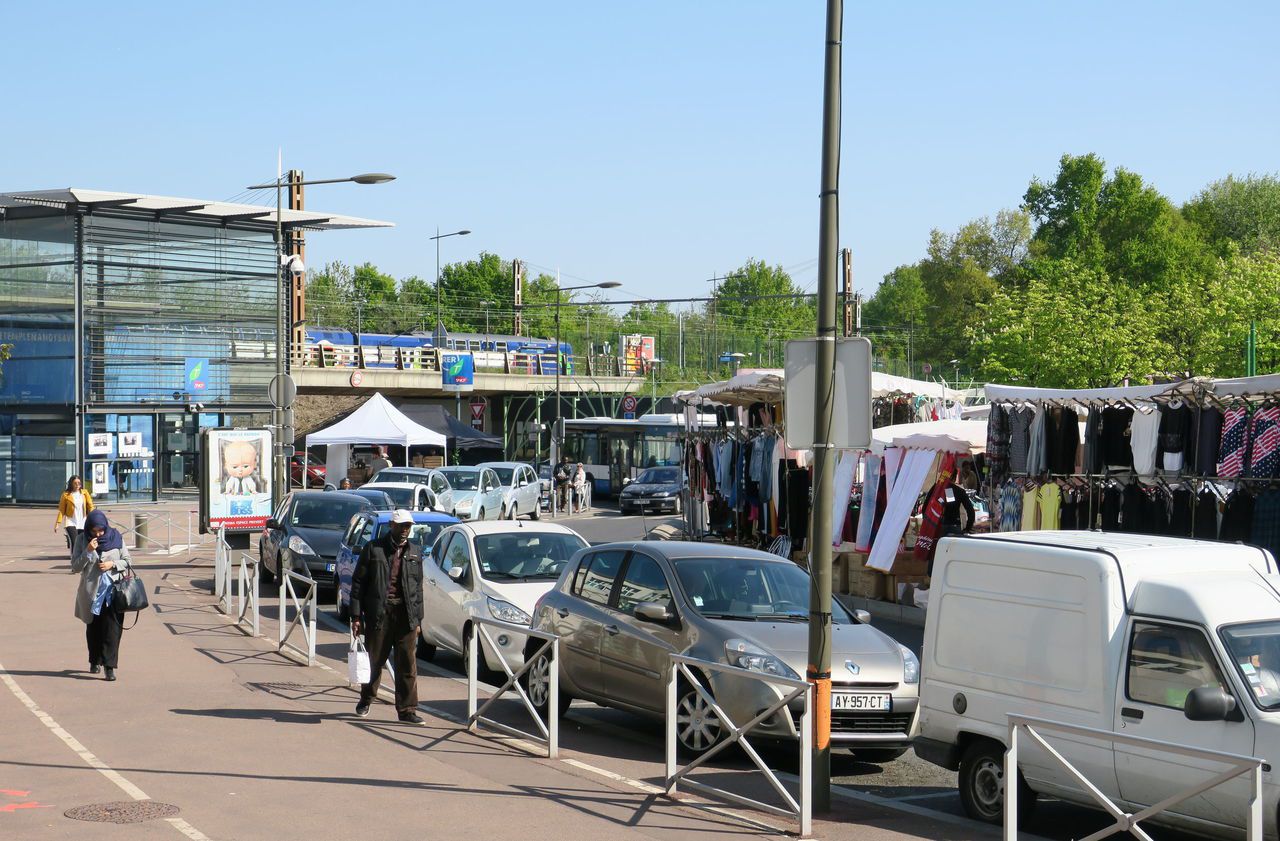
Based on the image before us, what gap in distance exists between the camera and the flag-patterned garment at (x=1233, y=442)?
1308cm

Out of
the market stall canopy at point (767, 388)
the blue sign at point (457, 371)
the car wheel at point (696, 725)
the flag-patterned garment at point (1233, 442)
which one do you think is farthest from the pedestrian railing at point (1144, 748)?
the blue sign at point (457, 371)

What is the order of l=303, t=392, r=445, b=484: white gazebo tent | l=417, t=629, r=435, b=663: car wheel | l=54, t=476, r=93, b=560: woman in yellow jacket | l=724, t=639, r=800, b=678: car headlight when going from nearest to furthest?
l=724, t=639, r=800, b=678: car headlight
l=417, t=629, r=435, b=663: car wheel
l=54, t=476, r=93, b=560: woman in yellow jacket
l=303, t=392, r=445, b=484: white gazebo tent

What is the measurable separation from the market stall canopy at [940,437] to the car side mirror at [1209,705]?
34.2 feet

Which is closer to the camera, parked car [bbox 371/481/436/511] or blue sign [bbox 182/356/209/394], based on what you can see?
parked car [bbox 371/481/436/511]

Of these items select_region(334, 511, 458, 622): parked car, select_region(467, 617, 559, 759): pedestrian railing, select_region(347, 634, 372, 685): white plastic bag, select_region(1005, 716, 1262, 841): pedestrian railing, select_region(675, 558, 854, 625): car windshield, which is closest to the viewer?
select_region(1005, 716, 1262, 841): pedestrian railing

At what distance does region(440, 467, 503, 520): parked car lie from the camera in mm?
35281

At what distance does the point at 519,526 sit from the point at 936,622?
7.27 meters

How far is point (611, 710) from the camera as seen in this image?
42.7 feet

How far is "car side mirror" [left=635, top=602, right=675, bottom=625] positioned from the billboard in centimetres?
6876

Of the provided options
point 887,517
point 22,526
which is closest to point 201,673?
point 887,517

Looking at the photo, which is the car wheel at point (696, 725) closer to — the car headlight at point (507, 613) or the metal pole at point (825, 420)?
the metal pole at point (825, 420)

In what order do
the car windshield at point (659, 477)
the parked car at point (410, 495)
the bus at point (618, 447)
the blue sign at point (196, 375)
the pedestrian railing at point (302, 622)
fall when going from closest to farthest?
1. the pedestrian railing at point (302, 622)
2. the parked car at point (410, 495)
3. the car windshield at point (659, 477)
4. the blue sign at point (196, 375)
5. the bus at point (618, 447)

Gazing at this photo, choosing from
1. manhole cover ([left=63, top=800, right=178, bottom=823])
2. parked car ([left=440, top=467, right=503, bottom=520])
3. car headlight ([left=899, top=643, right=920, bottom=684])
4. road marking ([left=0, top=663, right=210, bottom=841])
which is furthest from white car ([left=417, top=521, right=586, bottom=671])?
parked car ([left=440, top=467, right=503, bottom=520])

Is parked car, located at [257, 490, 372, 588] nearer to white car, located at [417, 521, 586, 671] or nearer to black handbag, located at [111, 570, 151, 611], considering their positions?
white car, located at [417, 521, 586, 671]
